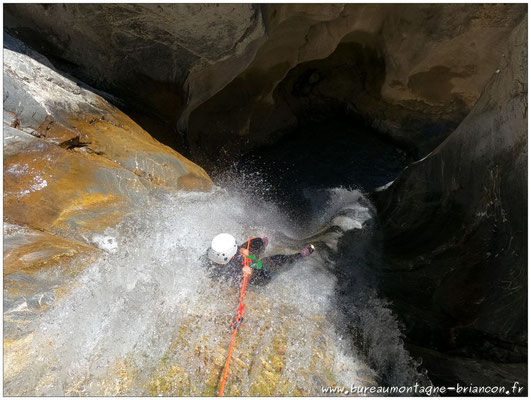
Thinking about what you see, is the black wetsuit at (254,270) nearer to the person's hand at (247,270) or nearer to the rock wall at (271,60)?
the person's hand at (247,270)

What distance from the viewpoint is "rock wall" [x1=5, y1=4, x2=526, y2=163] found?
19.2 feet

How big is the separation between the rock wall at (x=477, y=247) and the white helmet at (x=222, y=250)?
2208 millimetres

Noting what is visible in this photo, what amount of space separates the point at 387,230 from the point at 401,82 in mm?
4389

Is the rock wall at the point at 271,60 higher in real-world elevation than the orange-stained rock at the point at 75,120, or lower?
higher

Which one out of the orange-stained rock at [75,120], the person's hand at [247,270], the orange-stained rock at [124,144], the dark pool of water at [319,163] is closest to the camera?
the person's hand at [247,270]

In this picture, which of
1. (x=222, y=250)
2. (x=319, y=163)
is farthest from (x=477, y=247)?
(x=319, y=163)

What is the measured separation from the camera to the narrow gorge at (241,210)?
3.40 metres

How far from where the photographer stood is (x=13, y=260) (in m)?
3.56

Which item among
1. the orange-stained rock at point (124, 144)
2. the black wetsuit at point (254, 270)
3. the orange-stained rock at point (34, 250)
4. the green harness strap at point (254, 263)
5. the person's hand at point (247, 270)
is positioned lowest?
the orange-stained rock at point (34, 250)

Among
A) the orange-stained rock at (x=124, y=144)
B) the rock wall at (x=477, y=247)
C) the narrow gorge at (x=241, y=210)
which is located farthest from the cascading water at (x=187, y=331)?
the orange-stained rock at (x=124, y=144)

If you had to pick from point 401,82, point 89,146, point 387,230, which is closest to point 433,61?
point 401,82

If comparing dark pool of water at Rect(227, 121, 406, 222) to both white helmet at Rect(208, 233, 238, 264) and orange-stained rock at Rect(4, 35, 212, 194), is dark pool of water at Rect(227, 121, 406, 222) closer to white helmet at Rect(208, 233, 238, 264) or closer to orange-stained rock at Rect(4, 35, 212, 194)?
orange-stained rock at Rect(4, 35, 212, 194)

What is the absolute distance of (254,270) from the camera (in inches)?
174

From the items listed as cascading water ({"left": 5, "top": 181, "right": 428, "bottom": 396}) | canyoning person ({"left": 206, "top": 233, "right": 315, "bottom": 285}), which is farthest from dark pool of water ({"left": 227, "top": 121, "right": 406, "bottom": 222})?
cascading water ({"left": 5, "top": 181, "right": 428, "bottom": 396})
